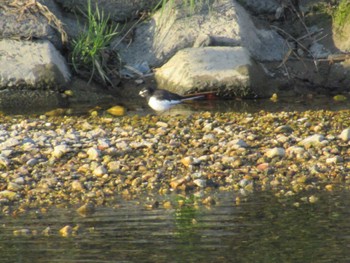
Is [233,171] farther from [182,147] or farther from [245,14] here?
[245,14]

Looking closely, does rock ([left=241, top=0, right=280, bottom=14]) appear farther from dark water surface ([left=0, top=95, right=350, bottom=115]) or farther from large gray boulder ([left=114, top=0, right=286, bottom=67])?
dark water surface ([left=0, top=95, right=350, bottom=115])

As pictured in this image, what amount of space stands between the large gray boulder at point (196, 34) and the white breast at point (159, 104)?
162cm

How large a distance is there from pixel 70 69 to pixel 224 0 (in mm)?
2315

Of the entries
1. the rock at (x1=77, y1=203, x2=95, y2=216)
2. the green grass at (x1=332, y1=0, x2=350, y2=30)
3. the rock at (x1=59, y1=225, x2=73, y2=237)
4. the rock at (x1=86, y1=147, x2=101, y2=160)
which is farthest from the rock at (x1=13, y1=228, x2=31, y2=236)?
the green grass at (x1=332, y1=0, x2=350, y2=30)

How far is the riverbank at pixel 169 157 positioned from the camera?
7309 mm

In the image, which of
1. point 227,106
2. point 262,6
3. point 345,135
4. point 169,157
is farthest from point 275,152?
point 262,6

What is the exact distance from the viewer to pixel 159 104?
10570 mm

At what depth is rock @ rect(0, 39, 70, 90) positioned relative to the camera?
1134 cm

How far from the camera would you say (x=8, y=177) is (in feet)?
25.2

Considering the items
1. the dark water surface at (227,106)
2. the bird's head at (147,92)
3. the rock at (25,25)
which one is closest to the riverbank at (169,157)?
the dark water surface at (227,106)

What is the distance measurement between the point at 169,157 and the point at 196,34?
4.36m

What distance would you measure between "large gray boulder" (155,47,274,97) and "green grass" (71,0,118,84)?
936 mm

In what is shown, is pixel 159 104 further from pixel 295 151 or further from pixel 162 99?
pixel 295 151

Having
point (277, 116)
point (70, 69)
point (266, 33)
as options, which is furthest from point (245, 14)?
point (277, 116)
